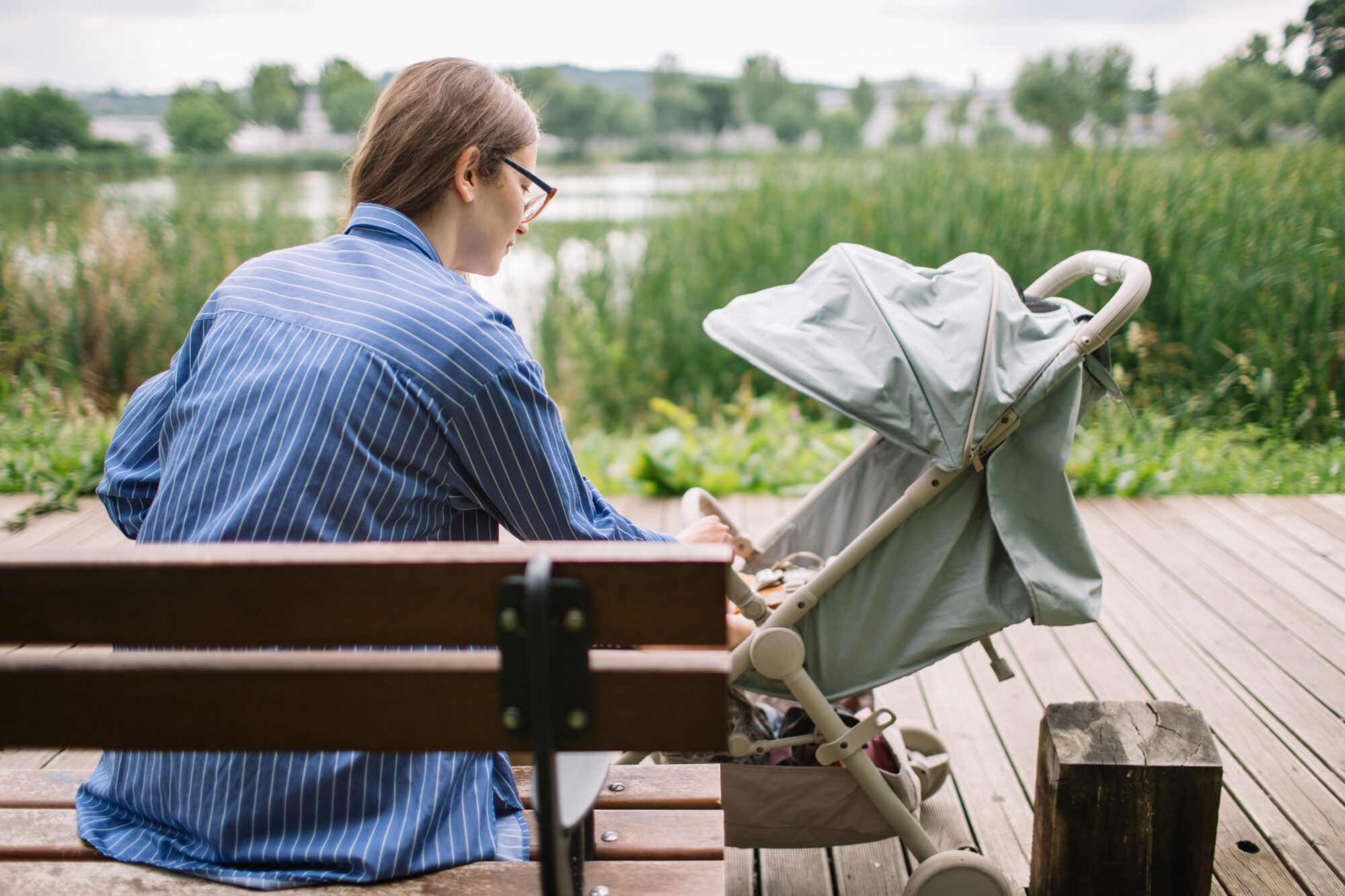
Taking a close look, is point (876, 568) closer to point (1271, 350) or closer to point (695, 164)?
point (1271, 350)

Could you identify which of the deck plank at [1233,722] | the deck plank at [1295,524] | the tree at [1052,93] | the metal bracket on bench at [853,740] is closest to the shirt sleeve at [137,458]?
the metal bracket on bench at [853,740]

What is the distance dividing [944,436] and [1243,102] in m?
5.83

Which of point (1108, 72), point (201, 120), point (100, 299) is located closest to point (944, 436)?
point (100, 299)

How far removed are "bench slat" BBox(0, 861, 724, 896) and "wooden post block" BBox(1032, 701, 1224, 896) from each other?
2.61ft

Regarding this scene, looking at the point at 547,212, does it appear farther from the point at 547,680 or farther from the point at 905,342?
the point at 547,680

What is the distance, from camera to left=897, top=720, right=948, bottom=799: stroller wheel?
2328 mm

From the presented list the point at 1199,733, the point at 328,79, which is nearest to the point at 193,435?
the point at 1199,733

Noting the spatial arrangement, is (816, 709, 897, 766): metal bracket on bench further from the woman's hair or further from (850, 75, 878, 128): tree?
(850, 75, 878, 128): tree

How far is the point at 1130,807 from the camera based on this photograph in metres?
1.84

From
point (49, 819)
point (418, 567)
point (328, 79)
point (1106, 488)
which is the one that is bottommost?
point (1106, 488)

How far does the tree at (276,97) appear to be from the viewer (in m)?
7.34

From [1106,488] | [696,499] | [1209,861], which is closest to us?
[1209,861]

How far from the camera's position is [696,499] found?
2.27 metres

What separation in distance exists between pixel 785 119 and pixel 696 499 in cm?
599
